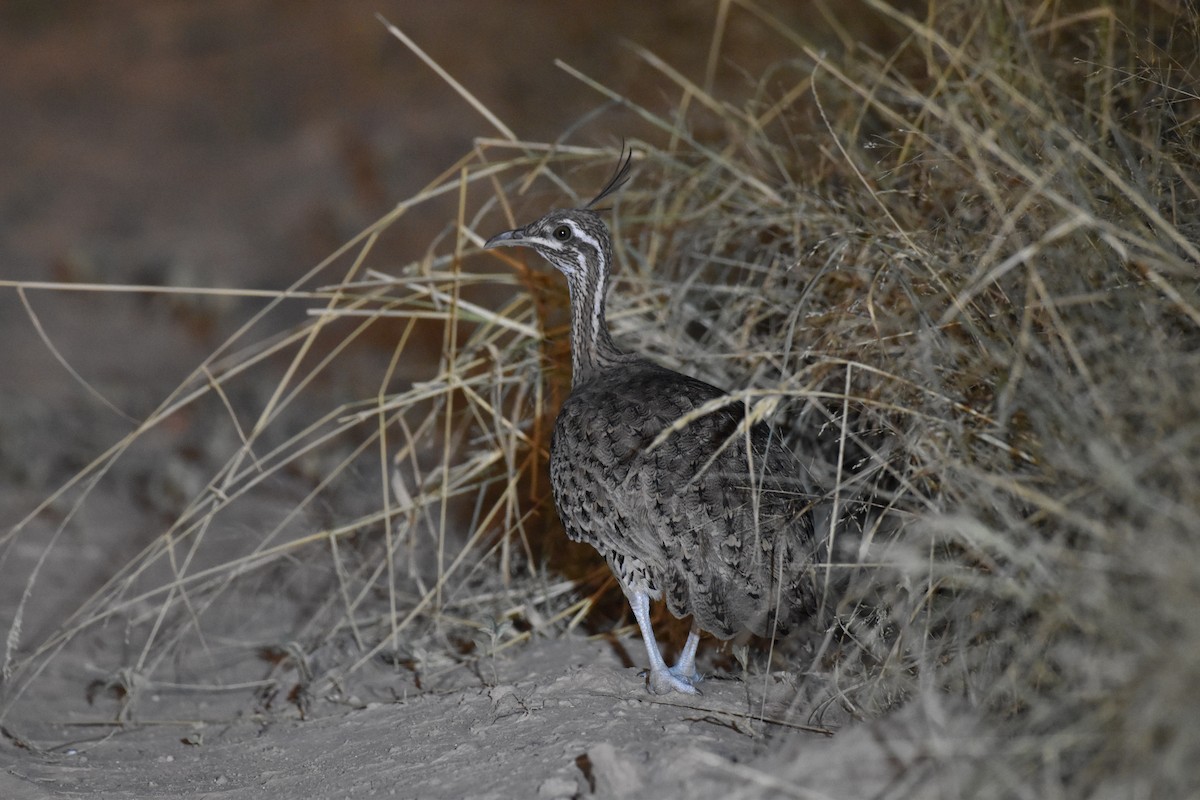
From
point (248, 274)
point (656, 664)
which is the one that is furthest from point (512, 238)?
point (248, 274)

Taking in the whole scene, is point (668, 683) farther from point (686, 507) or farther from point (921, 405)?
point (921, 405)

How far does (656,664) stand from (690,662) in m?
0.17

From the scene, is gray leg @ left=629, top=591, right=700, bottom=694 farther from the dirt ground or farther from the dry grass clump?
the dry grass clump

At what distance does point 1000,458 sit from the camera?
2.64 m

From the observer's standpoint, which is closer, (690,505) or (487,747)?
(487,747)

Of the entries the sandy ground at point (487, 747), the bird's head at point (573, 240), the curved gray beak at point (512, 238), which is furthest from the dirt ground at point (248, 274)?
the curved gray beak at point (512, 238)

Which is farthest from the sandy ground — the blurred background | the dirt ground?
the blurred background

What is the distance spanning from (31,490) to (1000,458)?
16.6ft

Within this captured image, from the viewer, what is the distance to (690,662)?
11.3ft

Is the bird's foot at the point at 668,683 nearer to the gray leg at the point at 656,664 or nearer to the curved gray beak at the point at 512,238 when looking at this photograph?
the gray leg at the point at 656,664

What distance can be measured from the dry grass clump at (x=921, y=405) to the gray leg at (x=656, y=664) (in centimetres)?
43

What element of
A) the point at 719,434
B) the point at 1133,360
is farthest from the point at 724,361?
the point at 1133,360

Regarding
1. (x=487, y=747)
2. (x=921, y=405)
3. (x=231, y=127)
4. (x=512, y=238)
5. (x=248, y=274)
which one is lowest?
(x=248, y=274)

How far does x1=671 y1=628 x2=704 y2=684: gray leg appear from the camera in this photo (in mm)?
3416
